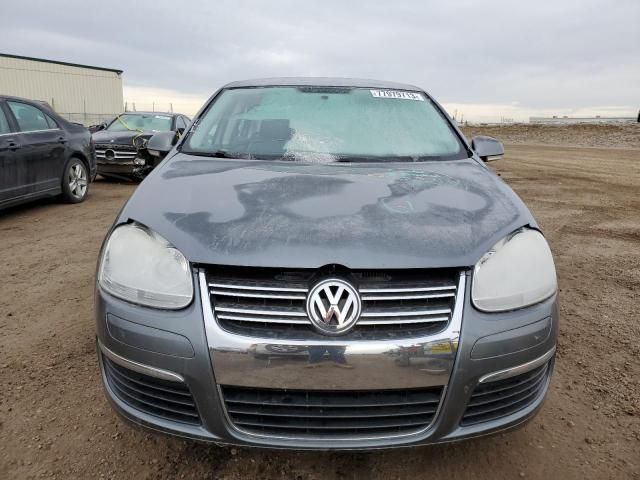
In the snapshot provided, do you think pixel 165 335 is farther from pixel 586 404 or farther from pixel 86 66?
pixel 86 66

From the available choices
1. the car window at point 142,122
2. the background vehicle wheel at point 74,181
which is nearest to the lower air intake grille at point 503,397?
the background vehicle wheel at point 74,181

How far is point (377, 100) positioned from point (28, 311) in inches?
104

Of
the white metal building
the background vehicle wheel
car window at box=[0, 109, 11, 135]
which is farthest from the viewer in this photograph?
the white metal building

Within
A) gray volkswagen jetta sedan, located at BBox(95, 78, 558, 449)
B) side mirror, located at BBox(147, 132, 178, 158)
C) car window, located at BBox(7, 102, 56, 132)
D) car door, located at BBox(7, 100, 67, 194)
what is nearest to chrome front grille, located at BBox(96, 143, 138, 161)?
car door, located at BBox(7, 100, 67, 194)

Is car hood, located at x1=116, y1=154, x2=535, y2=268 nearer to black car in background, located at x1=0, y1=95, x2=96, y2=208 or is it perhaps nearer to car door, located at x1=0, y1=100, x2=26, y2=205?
car door, located at x1=0, y1=100, x2=26, y2=205

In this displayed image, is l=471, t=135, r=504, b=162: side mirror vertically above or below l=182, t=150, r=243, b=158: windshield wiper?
above

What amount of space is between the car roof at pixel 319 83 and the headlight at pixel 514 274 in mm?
1626

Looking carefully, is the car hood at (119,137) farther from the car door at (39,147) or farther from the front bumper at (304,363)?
the front bumper at (304,363)

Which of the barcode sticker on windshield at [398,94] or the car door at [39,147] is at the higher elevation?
the barcode sticker on windshield at [398,94]

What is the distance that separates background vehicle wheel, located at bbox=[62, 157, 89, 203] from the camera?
23.6 ft

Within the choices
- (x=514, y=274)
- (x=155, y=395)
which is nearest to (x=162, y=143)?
(x=155, y=395)

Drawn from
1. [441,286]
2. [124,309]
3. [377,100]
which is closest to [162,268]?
[124,309]

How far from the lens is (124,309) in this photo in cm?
171

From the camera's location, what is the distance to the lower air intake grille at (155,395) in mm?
1661
